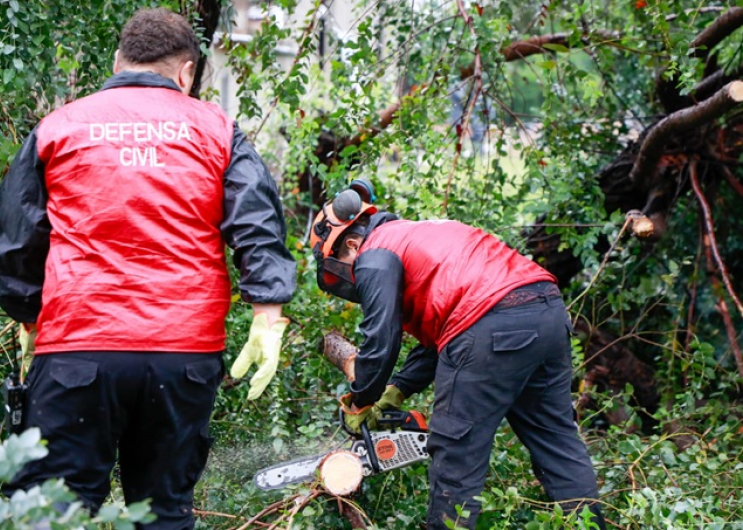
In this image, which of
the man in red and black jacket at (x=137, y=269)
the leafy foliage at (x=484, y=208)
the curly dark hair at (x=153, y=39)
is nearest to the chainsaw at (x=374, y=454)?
the leafy foliage at (x=484, y=208)

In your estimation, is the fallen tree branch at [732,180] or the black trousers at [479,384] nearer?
the black trousers at [479,384]

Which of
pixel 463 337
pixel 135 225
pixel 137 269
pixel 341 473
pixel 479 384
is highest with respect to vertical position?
pixel 135 225

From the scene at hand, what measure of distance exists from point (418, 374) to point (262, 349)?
1127mm

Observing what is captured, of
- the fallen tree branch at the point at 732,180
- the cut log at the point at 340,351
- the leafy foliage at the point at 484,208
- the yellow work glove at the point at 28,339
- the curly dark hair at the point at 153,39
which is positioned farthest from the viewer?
the fallen tree branch at the point at 732,180

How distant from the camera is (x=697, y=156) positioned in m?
5.39

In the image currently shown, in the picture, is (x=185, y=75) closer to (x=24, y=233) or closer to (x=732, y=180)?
(x=24, y=233)

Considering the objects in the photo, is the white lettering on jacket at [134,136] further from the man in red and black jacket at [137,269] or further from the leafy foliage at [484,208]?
the leafy foliage at [484,208]

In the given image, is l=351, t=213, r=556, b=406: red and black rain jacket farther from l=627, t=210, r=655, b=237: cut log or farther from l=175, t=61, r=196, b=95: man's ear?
l=627, t=210, r=655, b=237: cut log

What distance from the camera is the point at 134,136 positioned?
2.48 meters

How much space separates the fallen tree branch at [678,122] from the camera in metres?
4.43

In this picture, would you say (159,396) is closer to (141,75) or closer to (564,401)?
(141,75)

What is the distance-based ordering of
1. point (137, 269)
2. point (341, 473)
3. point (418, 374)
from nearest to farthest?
point (137, 269) < point (341, 473) < point (418, 374)

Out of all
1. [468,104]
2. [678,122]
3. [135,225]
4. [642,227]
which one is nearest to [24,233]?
[135,225]

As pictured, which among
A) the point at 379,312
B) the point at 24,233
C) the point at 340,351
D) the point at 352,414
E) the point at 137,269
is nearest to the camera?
the point at 137,269
